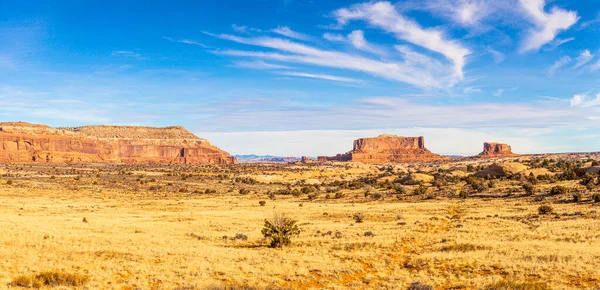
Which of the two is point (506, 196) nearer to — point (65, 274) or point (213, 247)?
point (213, 247)

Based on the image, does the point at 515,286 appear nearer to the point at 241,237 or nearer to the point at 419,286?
the point at 419,286

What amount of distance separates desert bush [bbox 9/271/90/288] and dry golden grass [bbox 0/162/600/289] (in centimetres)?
6

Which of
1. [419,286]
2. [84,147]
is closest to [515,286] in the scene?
[419,286]

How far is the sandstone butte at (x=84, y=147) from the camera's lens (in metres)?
147

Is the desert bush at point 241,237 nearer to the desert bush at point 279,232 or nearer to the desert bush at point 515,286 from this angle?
the desert bush at point 279,232

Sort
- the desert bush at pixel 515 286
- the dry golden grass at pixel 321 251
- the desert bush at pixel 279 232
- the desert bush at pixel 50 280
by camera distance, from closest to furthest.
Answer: the desert bush at pixel 515 286 → the desert bush at pixel 50 280 → the dry golden grass at pixel 321 251 → the desert bush at pixel 279 232

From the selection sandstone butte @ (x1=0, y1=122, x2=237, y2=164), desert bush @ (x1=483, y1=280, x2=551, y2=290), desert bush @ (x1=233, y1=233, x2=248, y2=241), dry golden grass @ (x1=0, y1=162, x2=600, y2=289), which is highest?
sandstone butte @ (x1=0, y1=122, x2=237, y2=164)

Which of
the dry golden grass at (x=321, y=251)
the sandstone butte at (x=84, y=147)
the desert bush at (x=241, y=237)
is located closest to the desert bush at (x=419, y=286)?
the dry golden grass at (x=321, y=251)

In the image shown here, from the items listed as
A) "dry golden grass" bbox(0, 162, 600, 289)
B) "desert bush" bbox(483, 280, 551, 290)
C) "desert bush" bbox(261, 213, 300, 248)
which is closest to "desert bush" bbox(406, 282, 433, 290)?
"dry golden grass" bbox(0, 162, 600, 289)

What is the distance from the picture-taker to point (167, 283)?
12.6m

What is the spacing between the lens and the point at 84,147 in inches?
6442

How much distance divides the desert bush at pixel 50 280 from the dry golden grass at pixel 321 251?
0.06m

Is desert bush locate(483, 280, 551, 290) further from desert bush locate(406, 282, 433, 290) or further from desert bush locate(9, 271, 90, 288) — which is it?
desert bush locate(9, 271, 90, 288)

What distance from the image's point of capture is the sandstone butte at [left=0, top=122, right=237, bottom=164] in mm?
146750
